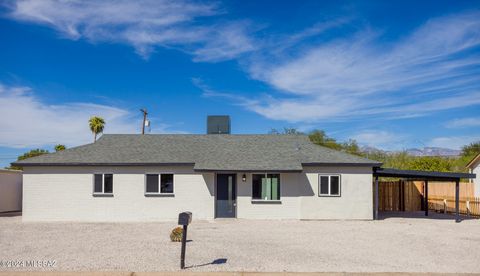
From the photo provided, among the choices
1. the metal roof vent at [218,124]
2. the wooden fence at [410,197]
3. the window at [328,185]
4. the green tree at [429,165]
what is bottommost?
the wooden fence at [410,197]

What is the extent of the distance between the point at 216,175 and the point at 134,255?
10585 mm

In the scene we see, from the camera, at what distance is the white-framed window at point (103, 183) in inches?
881

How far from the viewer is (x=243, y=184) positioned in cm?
2245

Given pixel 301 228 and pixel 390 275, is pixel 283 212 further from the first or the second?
pixel 390 275

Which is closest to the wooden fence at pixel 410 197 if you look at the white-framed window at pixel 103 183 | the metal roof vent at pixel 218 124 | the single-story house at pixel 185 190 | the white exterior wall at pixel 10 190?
the single-story house at pixel 185 190

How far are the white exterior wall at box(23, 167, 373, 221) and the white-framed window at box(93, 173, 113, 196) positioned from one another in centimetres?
24

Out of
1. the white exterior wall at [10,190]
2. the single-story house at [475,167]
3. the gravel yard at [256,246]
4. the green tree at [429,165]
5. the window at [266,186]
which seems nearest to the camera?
the gravel yard at [256,246]

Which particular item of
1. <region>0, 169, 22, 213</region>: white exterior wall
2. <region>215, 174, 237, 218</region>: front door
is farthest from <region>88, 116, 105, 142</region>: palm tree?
<region>215, 174, 237, 218</region>: front door

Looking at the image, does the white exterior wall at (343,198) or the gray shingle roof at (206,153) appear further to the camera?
the white exterior wall at (343,198)

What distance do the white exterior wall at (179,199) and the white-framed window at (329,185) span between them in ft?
0.66

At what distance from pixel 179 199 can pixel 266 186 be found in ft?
14.3

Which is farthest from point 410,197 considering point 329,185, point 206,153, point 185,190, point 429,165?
point 185,190

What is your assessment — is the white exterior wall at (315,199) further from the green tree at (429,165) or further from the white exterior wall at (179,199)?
the green tree at (429,165)

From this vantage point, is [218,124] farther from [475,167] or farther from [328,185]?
[475,167]
